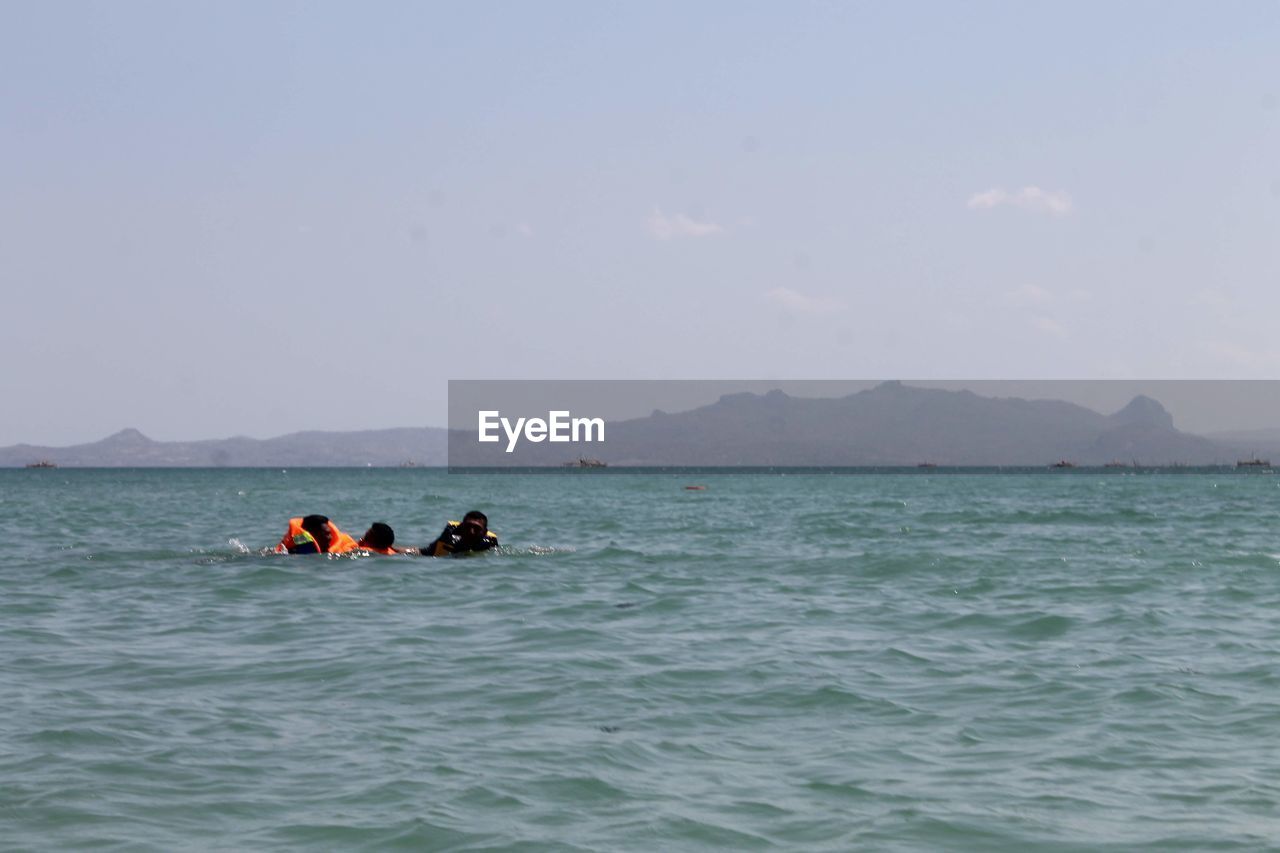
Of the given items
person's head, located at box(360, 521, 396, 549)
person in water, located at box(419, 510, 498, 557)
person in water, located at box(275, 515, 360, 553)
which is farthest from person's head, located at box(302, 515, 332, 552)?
person in water, located at box(419, 510, 498, 557)

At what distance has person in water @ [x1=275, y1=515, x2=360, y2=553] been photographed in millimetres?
25500

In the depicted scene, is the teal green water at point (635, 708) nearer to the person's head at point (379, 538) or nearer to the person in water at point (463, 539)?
the person's head at point (379, 538)

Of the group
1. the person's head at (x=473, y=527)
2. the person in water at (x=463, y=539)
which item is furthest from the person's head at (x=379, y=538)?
the person's head at (x=473, y=527)

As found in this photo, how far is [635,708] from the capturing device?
1139 centimetres

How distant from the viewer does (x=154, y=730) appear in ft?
34.1

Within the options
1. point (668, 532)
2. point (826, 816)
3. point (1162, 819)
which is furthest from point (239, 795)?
point (668, 532)

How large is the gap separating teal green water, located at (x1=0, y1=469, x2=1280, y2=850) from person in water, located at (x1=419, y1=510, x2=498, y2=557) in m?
2.55

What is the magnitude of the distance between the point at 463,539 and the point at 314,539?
2.80 metres

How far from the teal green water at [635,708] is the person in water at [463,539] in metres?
2.55

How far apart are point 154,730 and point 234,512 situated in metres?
47.3

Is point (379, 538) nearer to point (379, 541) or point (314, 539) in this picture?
point (379, 541)

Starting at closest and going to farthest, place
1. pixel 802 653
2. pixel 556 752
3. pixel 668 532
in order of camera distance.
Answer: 1. pixel 556 752
2. pixel 802 653
3. pixel 668 532

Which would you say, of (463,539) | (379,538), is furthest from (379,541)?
(463,539)

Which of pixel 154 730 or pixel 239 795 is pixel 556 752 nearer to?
pixel 239 795
